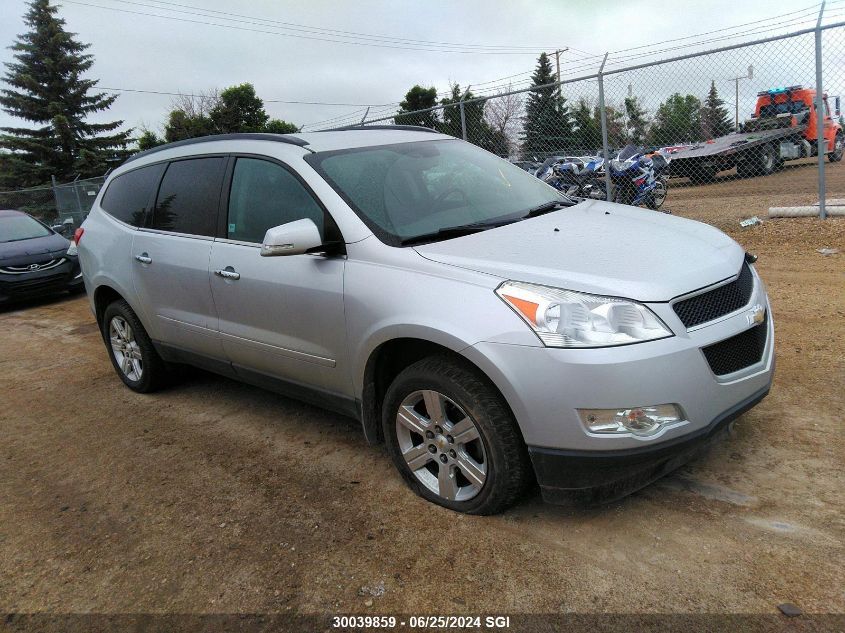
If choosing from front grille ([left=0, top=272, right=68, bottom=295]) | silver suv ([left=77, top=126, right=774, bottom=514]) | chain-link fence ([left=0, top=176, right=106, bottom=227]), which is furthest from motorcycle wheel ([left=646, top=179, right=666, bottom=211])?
chain-link fence ([left=0, top=176, right=106, bottom=227])

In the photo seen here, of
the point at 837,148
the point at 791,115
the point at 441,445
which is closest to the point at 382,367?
the point at 441,445

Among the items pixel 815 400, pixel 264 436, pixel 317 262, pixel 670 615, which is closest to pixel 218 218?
pixel 317 262

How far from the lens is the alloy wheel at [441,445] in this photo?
2.79 m

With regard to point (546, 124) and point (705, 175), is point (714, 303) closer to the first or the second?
point (546, 124)

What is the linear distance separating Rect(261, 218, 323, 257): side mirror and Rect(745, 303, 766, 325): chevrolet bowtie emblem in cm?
195

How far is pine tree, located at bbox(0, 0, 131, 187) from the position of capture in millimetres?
36938

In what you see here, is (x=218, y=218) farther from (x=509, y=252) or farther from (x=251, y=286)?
(x=509, y=252)

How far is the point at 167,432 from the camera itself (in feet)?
14.0

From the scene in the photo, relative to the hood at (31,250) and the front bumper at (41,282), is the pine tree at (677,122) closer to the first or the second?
the front bumper at (41,282)

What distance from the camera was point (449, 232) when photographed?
3.19 metres

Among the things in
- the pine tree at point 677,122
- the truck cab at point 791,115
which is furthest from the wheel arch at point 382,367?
the truck cab at point 791,115

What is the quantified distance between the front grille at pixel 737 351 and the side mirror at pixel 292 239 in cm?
178

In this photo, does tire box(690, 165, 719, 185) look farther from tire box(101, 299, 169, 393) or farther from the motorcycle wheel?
tire box(101, 299, 169, 393)

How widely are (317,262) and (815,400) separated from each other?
2864 mm
